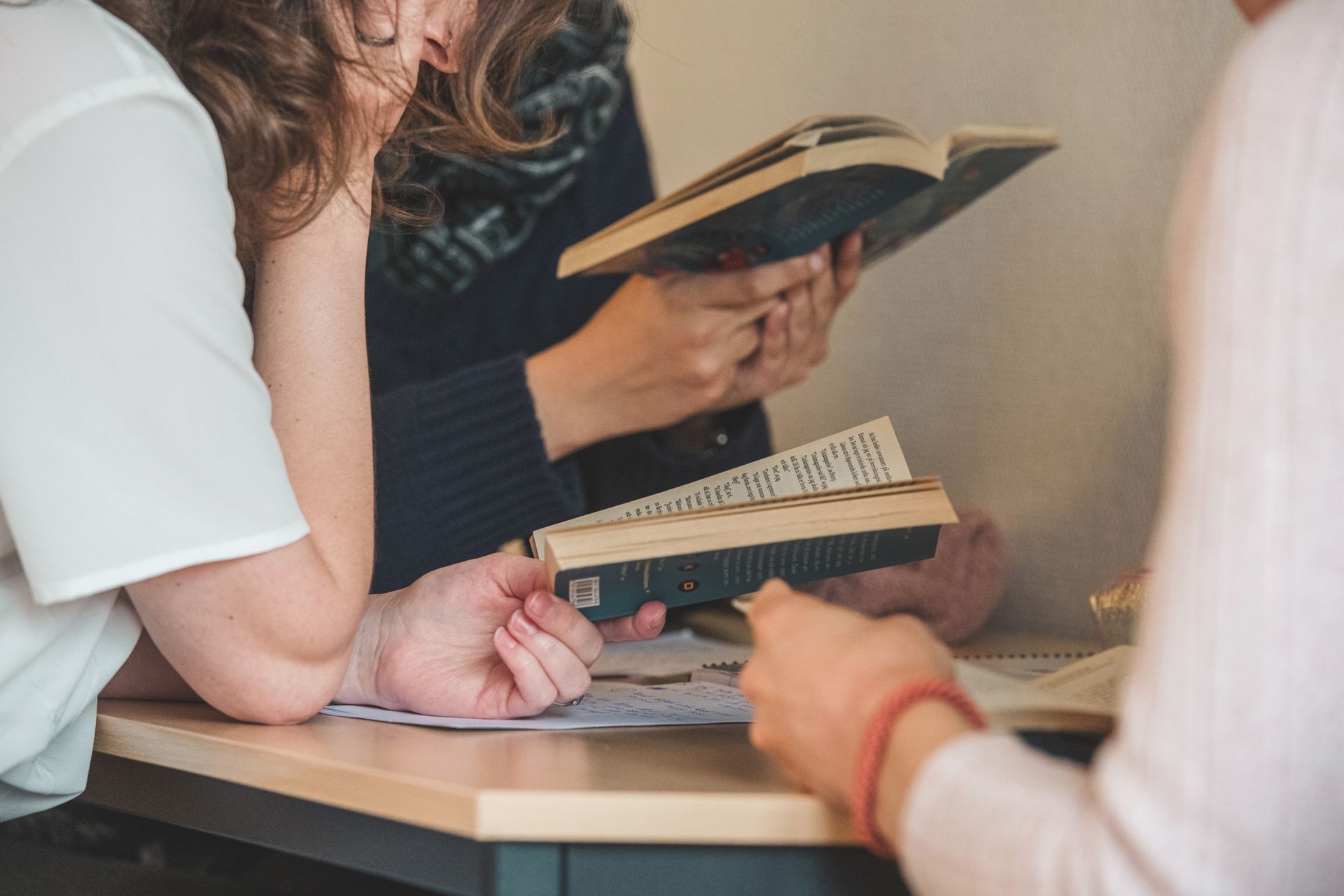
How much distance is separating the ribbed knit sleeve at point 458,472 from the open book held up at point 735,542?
349 mm

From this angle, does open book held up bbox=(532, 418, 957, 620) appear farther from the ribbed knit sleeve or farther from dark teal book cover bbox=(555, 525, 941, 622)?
the ribbed knit sleeve

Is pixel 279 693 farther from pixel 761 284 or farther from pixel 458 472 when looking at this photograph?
pixel 761 284

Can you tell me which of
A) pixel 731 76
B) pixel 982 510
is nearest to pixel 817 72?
pixel 731 76

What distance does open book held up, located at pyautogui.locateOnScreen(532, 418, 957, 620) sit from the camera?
20.3 inches

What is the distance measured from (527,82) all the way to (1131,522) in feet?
2.47

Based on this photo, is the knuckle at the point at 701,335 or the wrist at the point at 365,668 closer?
the wrist at the point at 365,668

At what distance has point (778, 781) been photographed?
0.48 m

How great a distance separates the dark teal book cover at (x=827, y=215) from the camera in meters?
0.76

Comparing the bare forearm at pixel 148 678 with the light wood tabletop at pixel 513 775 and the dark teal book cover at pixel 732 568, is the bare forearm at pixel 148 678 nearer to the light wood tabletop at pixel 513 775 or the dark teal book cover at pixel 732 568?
the light wood tabletop at pixel 513 775

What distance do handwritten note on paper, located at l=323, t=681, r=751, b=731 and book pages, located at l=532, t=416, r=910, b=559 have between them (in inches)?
3.7

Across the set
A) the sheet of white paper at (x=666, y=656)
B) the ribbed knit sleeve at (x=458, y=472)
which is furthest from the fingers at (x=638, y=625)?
the ribbed knit sleeve at (x=458, y=472)

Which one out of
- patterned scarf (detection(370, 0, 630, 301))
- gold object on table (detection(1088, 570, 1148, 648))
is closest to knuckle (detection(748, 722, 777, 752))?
gold object on table (detection(1088, 570, 1148, 648))

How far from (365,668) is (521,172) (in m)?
0.68

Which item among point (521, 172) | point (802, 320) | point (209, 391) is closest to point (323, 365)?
point (209, 391)
